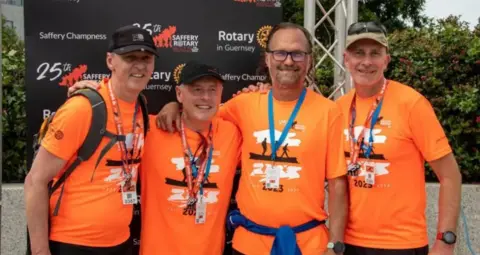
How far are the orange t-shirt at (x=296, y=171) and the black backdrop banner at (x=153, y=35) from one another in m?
1.19

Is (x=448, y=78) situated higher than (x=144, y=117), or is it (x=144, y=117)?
(x=448, y=78)

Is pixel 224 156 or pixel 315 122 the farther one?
pixel 224 156

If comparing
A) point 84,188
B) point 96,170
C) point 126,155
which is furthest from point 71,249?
point 126,155

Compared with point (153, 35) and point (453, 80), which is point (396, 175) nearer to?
point (153, 35)

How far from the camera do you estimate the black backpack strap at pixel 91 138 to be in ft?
8.91

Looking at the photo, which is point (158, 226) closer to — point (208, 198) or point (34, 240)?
point (208, 198)

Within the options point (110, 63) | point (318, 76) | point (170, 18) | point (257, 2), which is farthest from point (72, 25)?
point (318, 76)

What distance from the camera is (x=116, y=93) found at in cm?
291

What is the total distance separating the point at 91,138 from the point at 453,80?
456cm

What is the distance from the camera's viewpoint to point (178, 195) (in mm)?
3072

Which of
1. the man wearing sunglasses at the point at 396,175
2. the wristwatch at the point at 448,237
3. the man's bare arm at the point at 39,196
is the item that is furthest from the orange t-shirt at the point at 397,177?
the man's bare arm at the point at 39,196

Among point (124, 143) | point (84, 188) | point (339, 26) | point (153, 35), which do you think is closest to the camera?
point (84, 188)

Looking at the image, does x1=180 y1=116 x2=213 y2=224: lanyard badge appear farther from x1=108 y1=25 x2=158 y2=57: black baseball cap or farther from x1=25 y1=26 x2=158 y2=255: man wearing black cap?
x1=108 y1=25 x2=158 y2=57: black baseball cap

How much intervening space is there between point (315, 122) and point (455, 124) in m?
3.46
